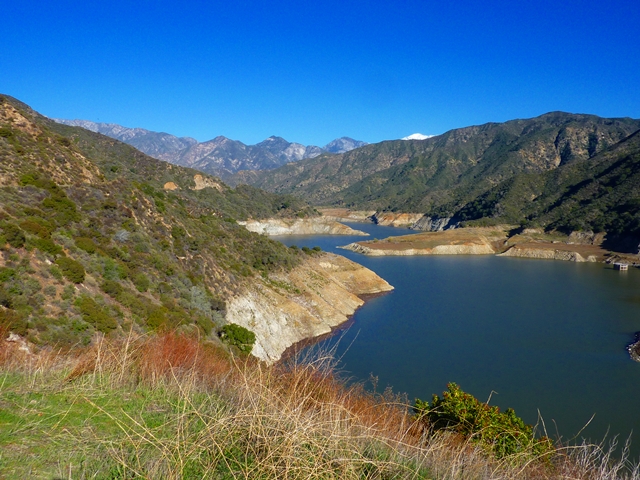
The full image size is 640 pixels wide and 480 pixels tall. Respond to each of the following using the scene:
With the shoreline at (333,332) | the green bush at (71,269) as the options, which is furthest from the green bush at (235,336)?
the green bush at (71,269)

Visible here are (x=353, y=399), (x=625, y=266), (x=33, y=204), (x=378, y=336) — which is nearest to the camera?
(x=353, y=399)

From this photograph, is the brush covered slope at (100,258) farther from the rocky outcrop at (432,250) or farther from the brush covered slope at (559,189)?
the brush covered slope at (559,189)

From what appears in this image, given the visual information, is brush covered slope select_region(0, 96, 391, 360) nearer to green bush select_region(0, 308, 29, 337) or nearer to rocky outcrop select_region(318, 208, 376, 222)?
green bush select_region(0, 308, 29, 337)

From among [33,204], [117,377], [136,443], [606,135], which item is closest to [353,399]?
[117,377]

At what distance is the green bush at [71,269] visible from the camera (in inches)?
664

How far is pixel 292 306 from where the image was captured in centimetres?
3186

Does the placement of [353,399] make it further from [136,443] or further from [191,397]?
[136,443]

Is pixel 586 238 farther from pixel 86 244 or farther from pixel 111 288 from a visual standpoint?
pixel 86 244

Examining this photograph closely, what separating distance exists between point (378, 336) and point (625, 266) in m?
48.2

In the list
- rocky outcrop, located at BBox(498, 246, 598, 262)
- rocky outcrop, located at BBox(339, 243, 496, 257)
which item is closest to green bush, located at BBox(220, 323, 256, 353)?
rocky outcrop, located at BBox(339, 243, 496, 257)

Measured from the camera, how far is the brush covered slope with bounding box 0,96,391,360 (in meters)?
15.1

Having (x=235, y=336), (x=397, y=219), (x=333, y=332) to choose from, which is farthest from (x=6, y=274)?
(x=397, y=219)

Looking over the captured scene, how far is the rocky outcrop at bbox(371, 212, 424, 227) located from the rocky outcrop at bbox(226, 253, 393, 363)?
312 feet

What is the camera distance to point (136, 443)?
364cm
